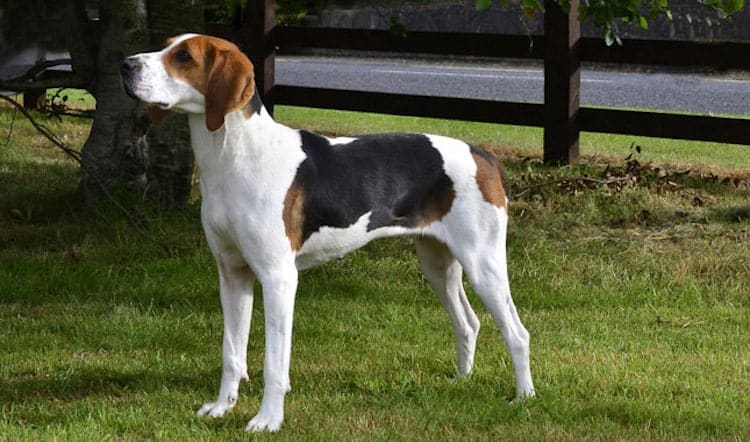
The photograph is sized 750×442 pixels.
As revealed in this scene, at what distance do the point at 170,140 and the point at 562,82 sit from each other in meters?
3.37

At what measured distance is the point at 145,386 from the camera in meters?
5.84

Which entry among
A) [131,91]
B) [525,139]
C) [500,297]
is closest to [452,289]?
[500,297]

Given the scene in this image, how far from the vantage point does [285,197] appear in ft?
16.8

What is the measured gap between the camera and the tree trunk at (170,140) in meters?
9.20

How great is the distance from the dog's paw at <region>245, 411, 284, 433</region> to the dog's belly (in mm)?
625

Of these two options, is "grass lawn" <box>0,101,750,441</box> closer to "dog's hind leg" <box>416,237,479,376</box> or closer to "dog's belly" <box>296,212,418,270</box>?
"dog's hind leg" <box>416,237,479,376</box>

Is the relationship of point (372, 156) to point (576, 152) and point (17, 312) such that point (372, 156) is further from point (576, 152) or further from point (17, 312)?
point (576, 152)

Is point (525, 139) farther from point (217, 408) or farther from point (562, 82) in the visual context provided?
point (217, 408)

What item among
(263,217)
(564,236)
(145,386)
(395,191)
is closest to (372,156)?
(395,191)

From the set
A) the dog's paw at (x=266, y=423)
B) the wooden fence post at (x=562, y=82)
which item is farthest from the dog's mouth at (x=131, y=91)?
the wooden fence post at (x=562, y=82)

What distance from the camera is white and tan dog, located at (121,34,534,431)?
Answer: 4996 millimetres

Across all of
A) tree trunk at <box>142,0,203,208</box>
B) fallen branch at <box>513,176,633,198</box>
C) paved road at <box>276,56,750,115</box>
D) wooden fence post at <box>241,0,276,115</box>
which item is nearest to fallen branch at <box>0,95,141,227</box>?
tree trunk at <box>142,0,203,208</box>

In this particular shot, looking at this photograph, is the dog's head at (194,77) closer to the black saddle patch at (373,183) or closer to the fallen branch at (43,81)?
the black saddle patch at (373,183)

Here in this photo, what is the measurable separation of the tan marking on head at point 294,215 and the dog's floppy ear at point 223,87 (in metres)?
0.40
